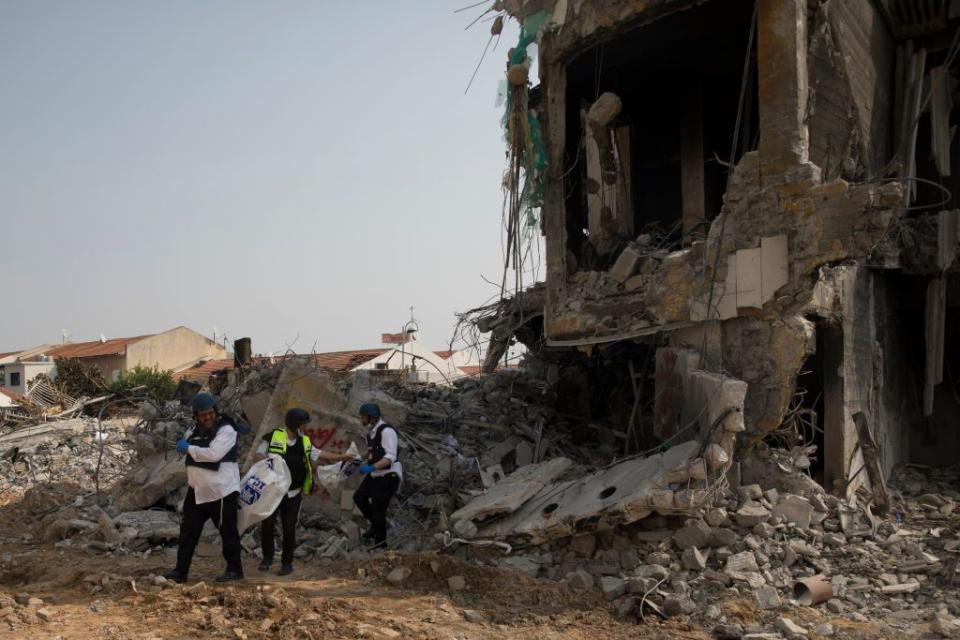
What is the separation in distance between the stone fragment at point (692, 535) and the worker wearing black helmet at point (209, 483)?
353cm

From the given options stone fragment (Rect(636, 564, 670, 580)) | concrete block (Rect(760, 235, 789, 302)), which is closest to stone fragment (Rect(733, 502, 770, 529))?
stone fragment (Rect(636, 564, 670, 580))

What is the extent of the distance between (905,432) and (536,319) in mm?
5582

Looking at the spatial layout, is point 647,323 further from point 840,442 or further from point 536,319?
point 536,319

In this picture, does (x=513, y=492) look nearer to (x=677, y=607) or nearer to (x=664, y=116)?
(x=677, y=607)

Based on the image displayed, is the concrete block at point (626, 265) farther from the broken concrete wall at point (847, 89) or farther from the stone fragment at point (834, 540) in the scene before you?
the stone fragment at point (834, 540)

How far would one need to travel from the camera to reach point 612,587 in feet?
19.4

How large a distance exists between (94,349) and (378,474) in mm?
39808

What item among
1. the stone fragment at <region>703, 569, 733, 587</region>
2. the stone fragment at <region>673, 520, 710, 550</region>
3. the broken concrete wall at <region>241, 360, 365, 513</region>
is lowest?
the stone fragment at <region>703, 569, 733, 587</region>

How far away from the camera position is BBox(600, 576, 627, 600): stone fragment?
19.2ft

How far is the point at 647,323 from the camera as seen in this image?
333 inches

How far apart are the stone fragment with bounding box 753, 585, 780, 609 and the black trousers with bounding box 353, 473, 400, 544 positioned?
325 cm

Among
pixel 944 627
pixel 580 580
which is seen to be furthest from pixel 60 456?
pixel 944 627

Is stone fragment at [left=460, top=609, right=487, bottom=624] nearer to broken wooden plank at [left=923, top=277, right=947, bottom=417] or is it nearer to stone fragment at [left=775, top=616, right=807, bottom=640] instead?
stone fragment at [left=775, top=616, right=807, bottom=640]

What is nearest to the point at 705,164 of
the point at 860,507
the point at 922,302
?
the point at 922,302
